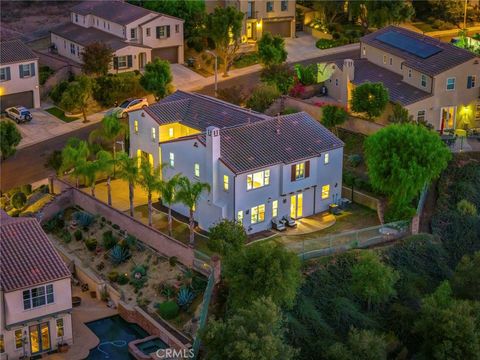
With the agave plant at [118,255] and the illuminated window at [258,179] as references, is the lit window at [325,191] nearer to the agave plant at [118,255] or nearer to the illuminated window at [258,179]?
the illuminated window at [258,179]

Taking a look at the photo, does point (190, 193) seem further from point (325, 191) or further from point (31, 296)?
point (31, 296)

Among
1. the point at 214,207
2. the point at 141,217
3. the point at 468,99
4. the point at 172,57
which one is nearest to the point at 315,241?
the point at 214,207

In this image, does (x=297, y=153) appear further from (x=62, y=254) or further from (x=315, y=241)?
(x=62, y=254)

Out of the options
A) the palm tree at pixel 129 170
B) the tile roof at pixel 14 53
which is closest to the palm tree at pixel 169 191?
the palm tree at pixel 129 170

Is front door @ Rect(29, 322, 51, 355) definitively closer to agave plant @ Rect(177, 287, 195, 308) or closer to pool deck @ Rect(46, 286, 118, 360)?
pool deck @ Rect(46, 286, 118, 360)

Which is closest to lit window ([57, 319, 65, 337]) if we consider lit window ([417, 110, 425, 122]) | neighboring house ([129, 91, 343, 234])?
neighboring house ([129, 91, 343, 234])
